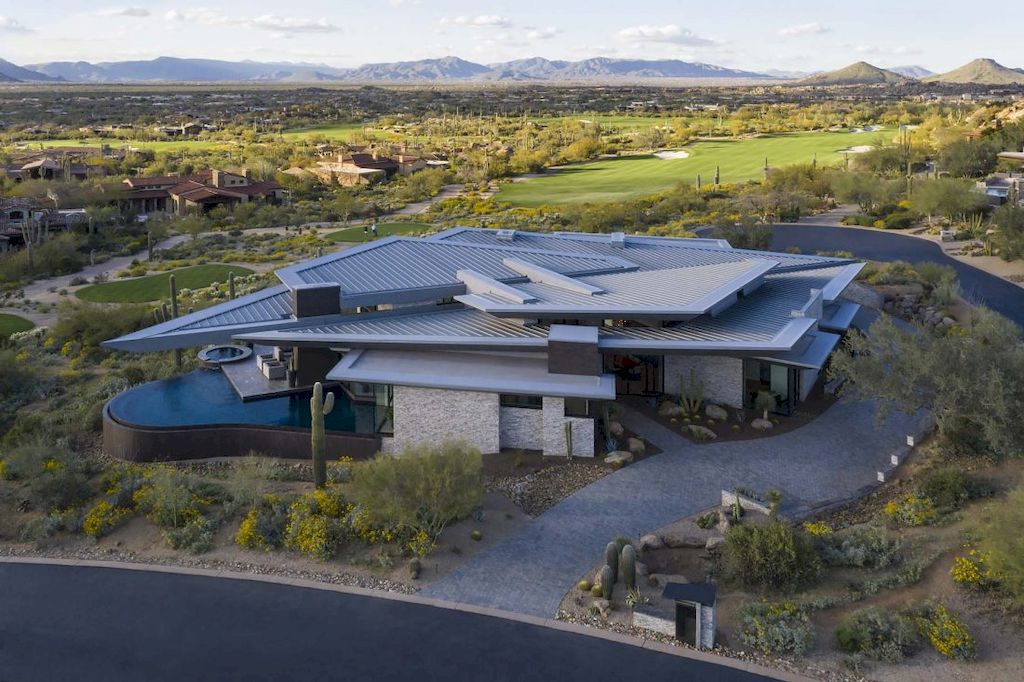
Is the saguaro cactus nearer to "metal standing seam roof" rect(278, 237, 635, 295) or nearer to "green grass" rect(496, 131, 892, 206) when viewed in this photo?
"metal standing seam roof" rect(278, 237, 635, 295)

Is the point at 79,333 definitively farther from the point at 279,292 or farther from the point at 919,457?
the point at 919,457

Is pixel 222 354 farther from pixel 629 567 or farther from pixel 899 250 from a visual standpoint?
pixel 899 250

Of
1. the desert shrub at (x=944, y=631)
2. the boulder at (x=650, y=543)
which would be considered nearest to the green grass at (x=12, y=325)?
the boulder at (x=650, y=543)

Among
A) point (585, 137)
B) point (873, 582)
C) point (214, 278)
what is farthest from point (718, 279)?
point (585, 137)

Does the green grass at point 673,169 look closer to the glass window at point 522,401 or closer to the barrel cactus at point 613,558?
the glass window at point 522,401

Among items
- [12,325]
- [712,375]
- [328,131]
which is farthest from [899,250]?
[328,131]
